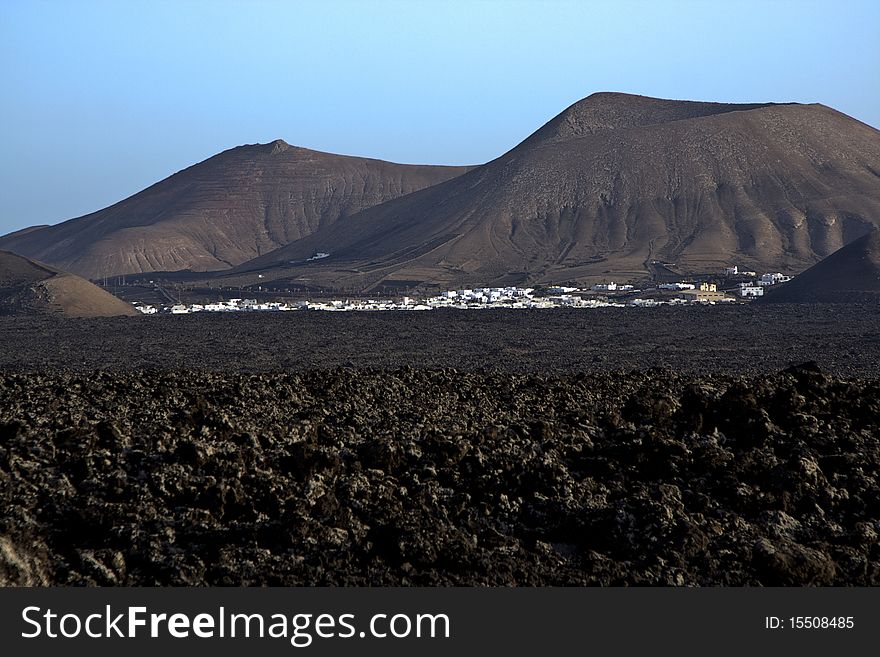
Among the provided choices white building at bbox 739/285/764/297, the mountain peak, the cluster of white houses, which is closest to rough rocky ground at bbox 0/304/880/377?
white building at bbox 739/285/764/297

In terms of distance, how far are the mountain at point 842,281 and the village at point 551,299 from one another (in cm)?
328

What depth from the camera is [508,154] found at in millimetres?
164375

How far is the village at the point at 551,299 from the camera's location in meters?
85.4

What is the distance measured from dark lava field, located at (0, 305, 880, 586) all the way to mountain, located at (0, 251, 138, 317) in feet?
198

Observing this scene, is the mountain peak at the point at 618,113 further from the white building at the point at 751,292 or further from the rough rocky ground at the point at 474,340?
the rough rocky ground at the point at 474,340

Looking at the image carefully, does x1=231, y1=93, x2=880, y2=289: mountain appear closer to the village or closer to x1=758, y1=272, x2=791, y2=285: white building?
x1=758, y1=272, x2=791, y2=285: white building

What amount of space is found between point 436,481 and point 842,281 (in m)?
77.5

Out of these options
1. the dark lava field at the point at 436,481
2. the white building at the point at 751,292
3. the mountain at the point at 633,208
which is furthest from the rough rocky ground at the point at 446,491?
A: the mountain at the point at 633,208

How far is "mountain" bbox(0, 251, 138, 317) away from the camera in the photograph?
3127 inches

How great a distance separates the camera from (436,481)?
482 inches

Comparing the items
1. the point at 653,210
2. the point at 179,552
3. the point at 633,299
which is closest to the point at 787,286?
the point at 633,299

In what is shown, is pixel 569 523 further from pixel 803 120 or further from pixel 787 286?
pixel 803 120

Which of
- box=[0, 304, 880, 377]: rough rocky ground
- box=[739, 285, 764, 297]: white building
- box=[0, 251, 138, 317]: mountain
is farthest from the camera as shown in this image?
box=[739, 285, 764, 297]: white building

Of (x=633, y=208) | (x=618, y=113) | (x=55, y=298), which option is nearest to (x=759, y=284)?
(x=633, y=208)
